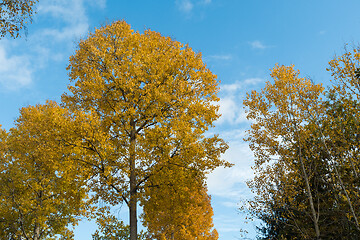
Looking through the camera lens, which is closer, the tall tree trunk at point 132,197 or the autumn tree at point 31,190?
the tall tree trunk at point 132,197

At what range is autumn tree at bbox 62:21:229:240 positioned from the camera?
1190 cm

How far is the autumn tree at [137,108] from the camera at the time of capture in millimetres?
11898

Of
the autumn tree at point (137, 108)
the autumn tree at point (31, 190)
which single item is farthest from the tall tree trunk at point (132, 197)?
the autumn tree at point (31, 190)

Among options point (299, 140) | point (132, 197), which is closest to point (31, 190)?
point (132, 197)

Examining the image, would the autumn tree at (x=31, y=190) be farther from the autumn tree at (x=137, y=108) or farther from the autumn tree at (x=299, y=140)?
the autumn tree at (x=299, y=140)

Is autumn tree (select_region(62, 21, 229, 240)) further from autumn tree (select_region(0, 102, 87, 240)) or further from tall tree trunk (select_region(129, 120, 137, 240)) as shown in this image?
autumn tree (select_region(0, 102, 87, 240))

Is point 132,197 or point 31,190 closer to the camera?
point 132,197

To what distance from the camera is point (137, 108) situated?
13289mm

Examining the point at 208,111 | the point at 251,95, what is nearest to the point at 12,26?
the point at 208,111

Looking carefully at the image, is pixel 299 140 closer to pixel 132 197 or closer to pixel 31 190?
pixel 132 197

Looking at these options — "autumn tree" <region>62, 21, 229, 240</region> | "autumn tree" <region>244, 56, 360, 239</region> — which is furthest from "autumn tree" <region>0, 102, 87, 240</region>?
"autumn tree" <region>244, 56, 360, 239</region>

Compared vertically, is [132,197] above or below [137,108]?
below

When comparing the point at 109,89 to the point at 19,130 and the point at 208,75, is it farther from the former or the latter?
the point at 19,130

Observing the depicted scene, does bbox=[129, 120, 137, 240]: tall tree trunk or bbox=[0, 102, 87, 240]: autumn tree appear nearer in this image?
bbox=[129, 120, 137, 240]: tall tree trunk
